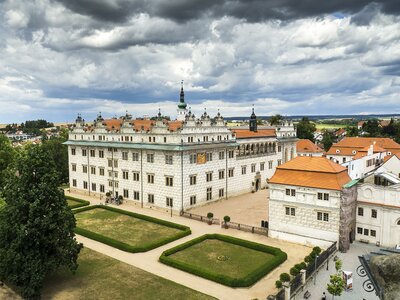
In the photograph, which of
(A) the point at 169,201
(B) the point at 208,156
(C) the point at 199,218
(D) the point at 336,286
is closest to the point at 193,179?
(A) the point at 169,201

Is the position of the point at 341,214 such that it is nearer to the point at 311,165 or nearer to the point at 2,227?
the point at 311,165

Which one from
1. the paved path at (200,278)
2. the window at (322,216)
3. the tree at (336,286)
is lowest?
the paved path at (200,278)

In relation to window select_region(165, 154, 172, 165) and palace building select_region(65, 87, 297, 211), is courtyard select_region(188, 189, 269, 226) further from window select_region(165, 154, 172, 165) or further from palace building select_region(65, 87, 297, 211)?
window select_region(165, 154, 172, 165)

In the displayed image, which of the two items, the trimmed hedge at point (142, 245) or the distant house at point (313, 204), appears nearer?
the distant house at point (313, 204)

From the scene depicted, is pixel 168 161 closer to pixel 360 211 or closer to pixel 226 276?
pixel 226 276

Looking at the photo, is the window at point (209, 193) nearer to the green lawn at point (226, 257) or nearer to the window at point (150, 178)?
the window at point (150, 178)

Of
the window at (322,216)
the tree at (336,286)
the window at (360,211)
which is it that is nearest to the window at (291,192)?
the window at (322,216)
